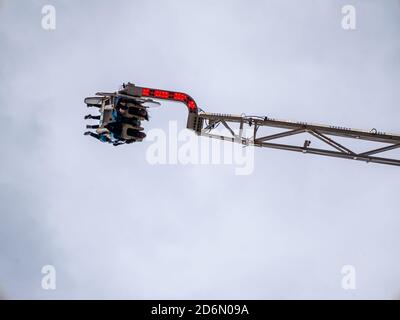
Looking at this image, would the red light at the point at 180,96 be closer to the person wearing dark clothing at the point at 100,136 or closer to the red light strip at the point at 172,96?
the red light strip at the point at 172,96

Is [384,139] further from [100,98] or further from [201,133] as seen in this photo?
[100,98]

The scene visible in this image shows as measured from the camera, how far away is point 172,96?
16.7 m

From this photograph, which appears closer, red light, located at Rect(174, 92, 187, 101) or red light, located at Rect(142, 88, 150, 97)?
red light, located at Rect(142, 88, 150, 97)

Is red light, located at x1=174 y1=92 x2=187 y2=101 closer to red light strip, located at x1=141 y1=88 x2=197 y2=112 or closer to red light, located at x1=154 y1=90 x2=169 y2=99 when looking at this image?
red light strip, located at x1=141 y1=88 x2=197 y2=112

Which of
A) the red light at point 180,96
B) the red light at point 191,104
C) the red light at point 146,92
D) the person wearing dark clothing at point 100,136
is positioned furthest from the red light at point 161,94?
the person wearing dark clothing at point 100,136

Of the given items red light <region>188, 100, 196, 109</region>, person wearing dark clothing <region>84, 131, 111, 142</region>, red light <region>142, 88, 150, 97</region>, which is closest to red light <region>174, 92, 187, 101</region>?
red light <region>188, 100, 196, 109</region>

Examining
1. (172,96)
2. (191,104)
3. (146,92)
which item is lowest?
(191,104)

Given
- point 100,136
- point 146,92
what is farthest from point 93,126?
point 146,92

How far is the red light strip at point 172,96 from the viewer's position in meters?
16.3

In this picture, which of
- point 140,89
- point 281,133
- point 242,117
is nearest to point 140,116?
point 140,89

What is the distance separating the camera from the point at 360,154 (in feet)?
53.0

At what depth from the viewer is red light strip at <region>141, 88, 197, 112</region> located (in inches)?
642

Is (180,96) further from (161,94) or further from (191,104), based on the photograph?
(161,94)

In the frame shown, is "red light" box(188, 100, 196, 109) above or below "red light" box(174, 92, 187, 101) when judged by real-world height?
below
